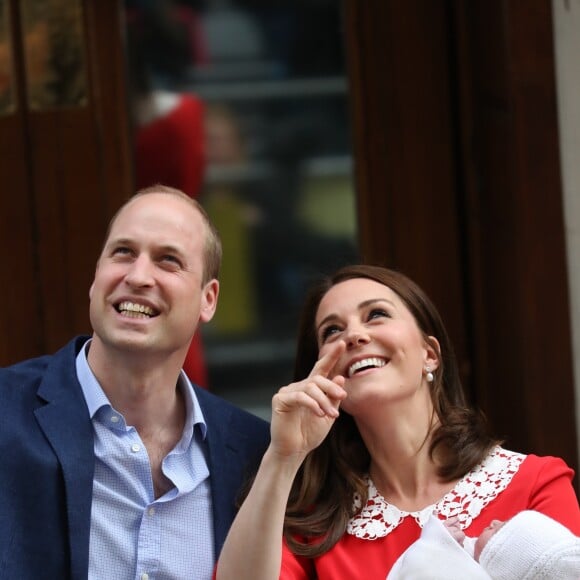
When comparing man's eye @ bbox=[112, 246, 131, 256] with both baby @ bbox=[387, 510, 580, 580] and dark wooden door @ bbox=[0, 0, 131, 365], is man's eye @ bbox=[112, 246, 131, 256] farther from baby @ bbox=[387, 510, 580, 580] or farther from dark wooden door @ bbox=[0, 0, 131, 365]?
baby @ bbox=[387, 510, 580, 580]

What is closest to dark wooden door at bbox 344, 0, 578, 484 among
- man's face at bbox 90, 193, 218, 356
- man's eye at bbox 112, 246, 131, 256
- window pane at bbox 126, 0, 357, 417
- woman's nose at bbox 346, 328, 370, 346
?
window pane at bbox 126, 0, 357, 417

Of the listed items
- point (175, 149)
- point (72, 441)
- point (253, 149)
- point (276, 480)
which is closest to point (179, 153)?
point (175, 149)

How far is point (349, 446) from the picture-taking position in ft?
9.68

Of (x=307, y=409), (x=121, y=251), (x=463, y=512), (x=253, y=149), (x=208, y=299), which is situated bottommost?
(x=463, y=512)

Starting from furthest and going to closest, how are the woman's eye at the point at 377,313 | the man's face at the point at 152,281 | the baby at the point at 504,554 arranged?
the woman's eye at the point at 377,313 < the man's face at the point at 152,281 < the baby at the point at 504,554

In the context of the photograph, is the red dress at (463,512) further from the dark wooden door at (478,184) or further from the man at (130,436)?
the dark wooden door at (478,184)

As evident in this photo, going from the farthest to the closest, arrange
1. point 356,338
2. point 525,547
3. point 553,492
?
point 356,338 < point 553,492 < point 525,547

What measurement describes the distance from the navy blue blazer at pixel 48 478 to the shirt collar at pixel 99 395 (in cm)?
2

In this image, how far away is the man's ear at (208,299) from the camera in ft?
9.45

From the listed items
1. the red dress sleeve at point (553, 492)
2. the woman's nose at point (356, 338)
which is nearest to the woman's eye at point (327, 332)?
the woman's nose at point (356, 338)

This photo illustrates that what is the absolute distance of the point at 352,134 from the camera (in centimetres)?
352

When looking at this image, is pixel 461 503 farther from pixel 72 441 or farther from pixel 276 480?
pixel 72 441

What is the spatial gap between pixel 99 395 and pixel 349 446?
55 centimetres

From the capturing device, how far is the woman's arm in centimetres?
255
